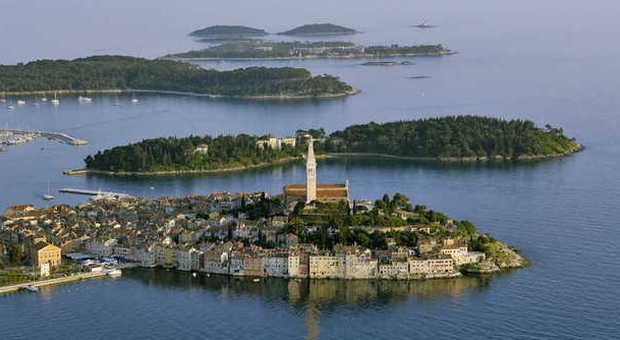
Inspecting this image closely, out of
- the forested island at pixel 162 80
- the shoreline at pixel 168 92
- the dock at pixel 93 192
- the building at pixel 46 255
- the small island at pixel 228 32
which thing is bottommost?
the building at pixel 46 255

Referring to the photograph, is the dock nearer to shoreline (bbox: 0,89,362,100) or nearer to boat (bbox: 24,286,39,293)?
boat (bbox: 24,286,39,293)

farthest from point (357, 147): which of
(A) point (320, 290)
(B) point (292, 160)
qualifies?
(A) point (320, 290)

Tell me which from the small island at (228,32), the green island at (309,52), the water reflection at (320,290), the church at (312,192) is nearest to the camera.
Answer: the water reflection at (320,290)

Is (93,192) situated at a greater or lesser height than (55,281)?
greater

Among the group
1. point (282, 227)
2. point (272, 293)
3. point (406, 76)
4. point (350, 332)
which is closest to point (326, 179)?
point (282, 227)

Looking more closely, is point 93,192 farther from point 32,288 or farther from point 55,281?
point 32,288

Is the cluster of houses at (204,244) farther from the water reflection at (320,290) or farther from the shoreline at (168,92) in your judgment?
the shoreline at (168,92)

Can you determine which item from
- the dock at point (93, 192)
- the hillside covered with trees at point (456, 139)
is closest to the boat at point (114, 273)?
the dock at point (93, 192)
